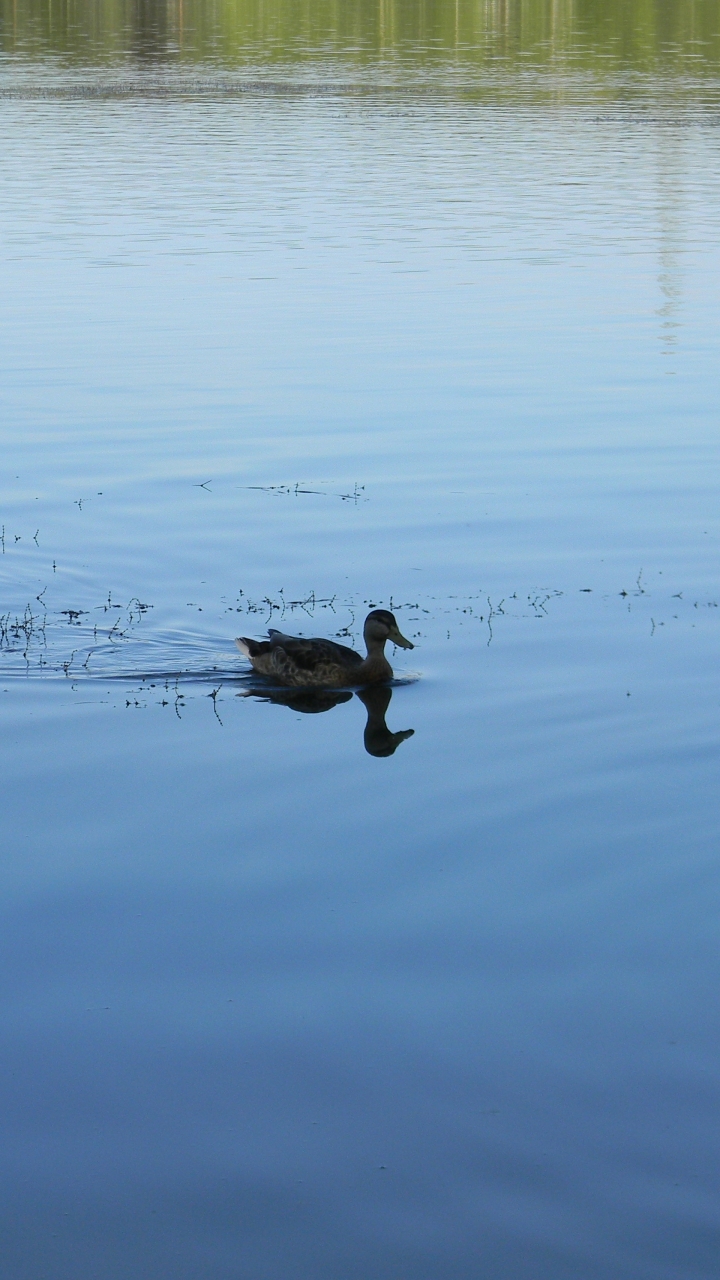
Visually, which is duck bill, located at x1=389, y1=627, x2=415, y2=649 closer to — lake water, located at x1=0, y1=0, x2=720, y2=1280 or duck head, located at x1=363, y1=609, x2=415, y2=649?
duck head, located at x1=363, y1=609, x2=415, y2=649

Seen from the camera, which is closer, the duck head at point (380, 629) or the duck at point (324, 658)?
the duck at point (324, 658)

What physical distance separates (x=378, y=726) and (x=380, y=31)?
97436 millimetres

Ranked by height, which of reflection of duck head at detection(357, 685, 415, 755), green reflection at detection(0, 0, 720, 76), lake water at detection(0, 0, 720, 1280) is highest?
green reflection at detection(0, 0, 720, 76)

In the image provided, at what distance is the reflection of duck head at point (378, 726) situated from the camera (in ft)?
39.7

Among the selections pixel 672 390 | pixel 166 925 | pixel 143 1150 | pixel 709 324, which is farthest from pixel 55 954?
pixel 709 324

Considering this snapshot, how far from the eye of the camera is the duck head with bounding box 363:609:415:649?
12883 millimetres

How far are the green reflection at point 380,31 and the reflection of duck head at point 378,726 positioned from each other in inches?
2674

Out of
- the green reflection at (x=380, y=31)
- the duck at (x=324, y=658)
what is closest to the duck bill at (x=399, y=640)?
the duck at (x=324, y=658)

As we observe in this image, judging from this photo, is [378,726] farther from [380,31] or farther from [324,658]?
[380,31]

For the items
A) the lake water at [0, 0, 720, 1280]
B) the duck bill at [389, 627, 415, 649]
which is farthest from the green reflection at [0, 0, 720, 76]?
the duck bill at [389, 627, 415, 649]

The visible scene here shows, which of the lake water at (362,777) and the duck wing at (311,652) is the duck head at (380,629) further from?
the lake water at (362,777)

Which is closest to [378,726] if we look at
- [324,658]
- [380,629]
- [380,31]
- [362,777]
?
[324,658]

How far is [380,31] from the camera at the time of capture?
103250 mm

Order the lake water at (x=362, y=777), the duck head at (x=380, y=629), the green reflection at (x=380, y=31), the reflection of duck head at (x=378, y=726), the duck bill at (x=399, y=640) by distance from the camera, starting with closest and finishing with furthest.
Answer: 1. the lake water at (x=362, y=777)
2. the reflection of duck head at (x=378, y=726)
3. the duck head at (x=380, y=629)
4. the duck bill at (x=399, y=640)
5. the green reflection at (x=380, y=31)
